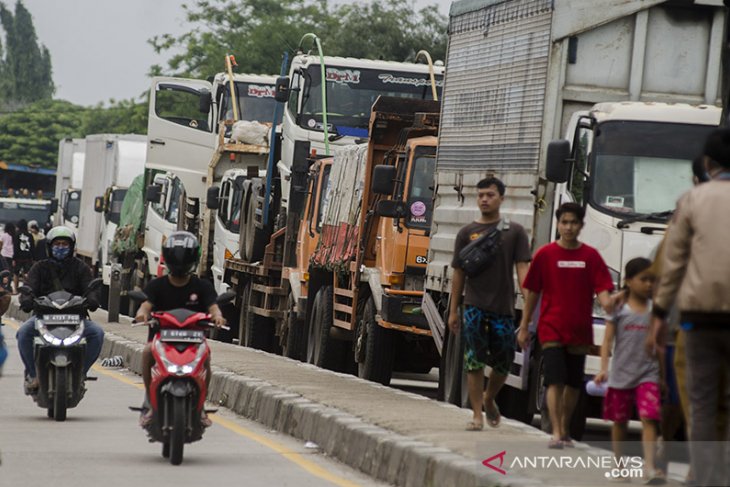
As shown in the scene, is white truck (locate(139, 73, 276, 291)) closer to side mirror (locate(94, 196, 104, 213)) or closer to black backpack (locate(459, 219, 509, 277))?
side mirror (locate(94, 196, 104, 213))

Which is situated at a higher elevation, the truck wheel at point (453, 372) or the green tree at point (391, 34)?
the green tree at point (391, 34)

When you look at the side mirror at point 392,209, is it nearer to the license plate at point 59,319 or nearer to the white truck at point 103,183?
the license plate at point 59,319

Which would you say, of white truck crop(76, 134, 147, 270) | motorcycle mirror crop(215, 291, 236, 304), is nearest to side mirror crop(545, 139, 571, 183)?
motorcycle mirror crop(215, 291, 236, 304)

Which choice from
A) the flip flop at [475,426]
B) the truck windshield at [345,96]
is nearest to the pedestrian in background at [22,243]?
the truck windshield at [345,96]

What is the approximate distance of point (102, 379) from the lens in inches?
784

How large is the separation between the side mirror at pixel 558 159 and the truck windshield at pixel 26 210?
50199 millimetres

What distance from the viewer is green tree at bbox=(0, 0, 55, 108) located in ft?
565

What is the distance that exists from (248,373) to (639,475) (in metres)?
7.62

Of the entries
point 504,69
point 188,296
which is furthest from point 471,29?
point 188,296

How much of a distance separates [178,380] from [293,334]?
12523 mm

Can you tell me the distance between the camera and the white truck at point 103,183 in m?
43.5

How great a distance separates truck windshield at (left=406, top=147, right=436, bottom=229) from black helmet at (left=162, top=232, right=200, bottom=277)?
6497 millimetres

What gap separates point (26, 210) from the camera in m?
63.7

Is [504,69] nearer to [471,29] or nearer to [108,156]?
[471,29]
